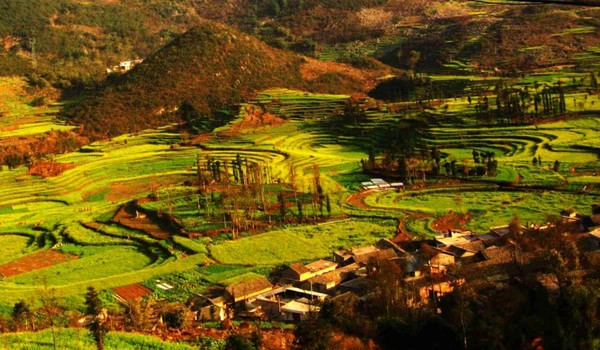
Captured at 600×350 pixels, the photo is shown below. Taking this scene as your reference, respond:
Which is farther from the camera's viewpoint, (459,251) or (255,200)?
(255,200)

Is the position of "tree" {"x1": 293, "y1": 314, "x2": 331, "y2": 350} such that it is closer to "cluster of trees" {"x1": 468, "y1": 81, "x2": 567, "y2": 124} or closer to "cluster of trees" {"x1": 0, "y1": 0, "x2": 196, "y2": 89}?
"cluster of trees" {"x1": 468, "y1": 81, "x2": 567, "y2": 124}

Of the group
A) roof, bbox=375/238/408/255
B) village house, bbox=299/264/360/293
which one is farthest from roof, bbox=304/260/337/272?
roof, bbox=375/238/408/255

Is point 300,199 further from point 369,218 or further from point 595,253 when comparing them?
point 595,253

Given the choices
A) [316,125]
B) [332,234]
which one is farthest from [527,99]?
[332,234]

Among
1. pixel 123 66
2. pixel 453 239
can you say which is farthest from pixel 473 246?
pixel 123 66

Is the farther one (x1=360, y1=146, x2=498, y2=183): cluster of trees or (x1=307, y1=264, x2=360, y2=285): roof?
(x1=360, y1=146, x2=498, y2=183): cluster of trees

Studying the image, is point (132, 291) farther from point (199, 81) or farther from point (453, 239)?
point (199, 81)

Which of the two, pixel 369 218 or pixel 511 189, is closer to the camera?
pixel 369 218
